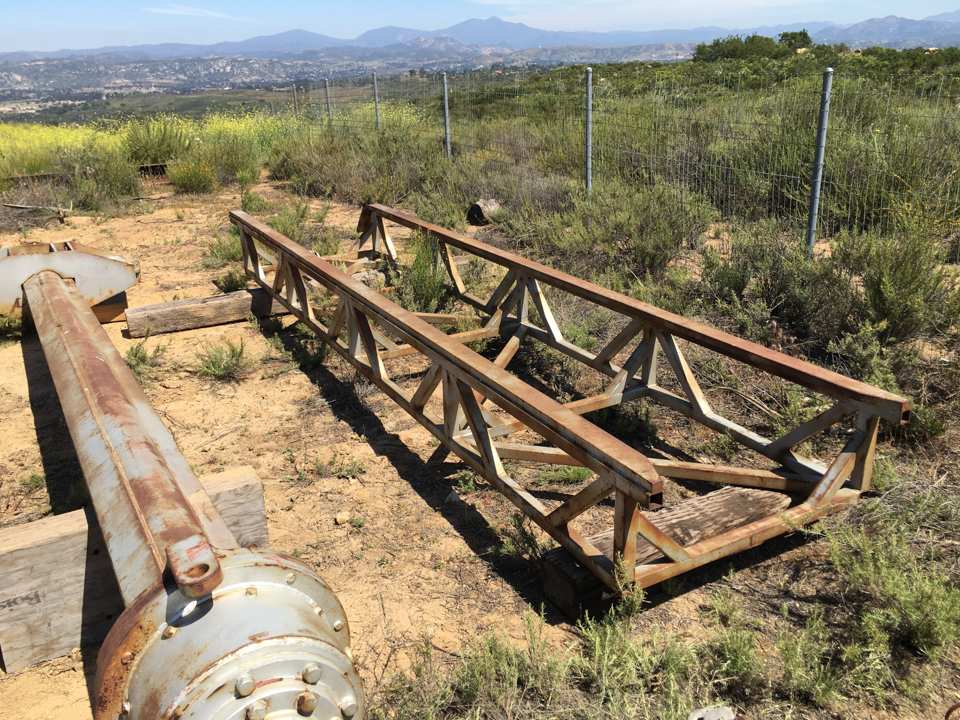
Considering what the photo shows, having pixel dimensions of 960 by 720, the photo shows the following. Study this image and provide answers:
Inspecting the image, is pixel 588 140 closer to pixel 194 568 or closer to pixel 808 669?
pixel 808 669

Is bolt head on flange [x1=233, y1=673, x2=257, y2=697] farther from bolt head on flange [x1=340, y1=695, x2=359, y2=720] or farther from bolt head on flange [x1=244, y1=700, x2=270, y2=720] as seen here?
bolt head on flange [x1=340, y1=695, x2=359, y2=720]

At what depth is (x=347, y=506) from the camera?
151 inches

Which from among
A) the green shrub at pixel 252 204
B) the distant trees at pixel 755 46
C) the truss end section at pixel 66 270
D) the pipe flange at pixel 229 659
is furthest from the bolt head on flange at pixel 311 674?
the distant trees at pixel 755 46

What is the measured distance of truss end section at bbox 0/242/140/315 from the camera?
5.77m

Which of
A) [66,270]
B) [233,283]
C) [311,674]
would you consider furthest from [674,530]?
[233,283]

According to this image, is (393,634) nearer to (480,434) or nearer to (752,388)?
(480,434)

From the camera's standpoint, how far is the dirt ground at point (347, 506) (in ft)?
9.57

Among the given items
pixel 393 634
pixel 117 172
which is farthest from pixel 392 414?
pixel 117 172

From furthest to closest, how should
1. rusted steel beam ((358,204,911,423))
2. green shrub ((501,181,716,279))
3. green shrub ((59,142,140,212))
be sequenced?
green shrub ((59,142,140,212))
green shrub ((501,181,716,279))
rusted steel beam ((358,204,911,423))

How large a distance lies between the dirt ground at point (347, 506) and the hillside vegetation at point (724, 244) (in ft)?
0.69

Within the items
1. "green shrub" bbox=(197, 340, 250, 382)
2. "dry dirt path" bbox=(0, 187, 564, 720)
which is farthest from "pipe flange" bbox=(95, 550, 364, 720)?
"green shrub" bbox=(197, 340, 250, 382)

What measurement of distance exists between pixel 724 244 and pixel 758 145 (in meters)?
1.99

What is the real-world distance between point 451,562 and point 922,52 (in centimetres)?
3060

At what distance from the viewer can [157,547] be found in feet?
6.02
